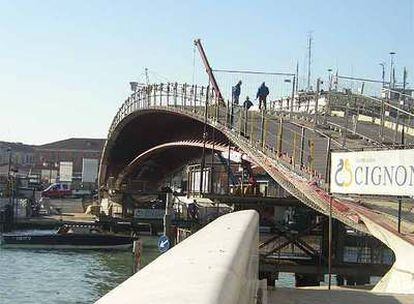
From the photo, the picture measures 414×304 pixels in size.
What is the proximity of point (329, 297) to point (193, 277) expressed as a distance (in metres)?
7.62

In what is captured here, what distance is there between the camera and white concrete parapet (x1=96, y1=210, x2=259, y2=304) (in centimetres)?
340

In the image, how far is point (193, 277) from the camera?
13.2 ft

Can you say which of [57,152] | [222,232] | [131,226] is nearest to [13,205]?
[131,226]

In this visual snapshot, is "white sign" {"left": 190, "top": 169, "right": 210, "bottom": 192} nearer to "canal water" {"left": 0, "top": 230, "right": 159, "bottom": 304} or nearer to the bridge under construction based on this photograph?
the bridge under construction

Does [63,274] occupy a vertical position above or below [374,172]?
below

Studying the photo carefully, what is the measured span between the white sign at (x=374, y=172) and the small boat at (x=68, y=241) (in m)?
36.1

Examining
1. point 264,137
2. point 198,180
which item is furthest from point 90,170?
point 264,137

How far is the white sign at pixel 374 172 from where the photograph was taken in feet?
38.1

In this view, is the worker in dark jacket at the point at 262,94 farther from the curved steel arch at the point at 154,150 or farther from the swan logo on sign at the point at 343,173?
the swan logo on sign at the point at 343,173

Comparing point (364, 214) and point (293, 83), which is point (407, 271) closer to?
point (364, 214)

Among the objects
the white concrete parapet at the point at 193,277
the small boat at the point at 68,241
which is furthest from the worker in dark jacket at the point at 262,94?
the white concrete parapet at the point at 193,277

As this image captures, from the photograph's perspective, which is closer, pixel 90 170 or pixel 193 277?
pixel 193 277

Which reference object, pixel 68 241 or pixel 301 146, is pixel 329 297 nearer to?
pixel 301 146

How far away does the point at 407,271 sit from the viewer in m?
12.4
